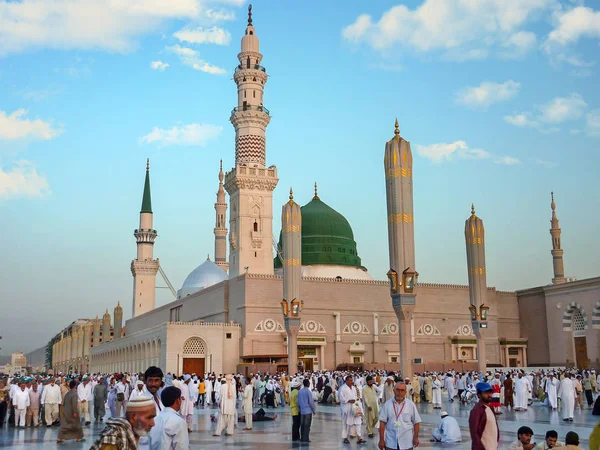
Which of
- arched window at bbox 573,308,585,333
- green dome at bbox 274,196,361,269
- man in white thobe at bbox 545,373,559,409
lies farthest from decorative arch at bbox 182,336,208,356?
arched window at bbox 573,308,585,333

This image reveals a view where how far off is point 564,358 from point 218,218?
99.6ft

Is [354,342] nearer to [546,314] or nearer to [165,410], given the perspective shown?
[546,314]

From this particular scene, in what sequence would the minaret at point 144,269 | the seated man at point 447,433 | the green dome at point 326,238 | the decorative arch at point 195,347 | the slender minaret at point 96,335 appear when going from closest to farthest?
the seated man at point 447,433 → the decorative arch at point 195,347 → the green dome at point 326,238 → the minaret at point 144,269 → the slender minaret at point 96,335

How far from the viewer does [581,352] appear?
39.1m

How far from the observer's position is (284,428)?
13.8 meters

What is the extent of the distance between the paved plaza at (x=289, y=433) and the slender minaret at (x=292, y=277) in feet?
40.2

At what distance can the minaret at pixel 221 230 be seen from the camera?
56656 mm

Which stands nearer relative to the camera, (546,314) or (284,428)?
(284,428)

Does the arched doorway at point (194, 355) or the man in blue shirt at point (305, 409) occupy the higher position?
the arched doorway at point (194, 355)

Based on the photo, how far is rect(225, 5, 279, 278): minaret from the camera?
42188 millimetres

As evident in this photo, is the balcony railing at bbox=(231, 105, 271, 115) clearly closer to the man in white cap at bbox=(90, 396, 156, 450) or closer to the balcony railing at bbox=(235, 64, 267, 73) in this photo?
the balcony railing at bbox=(235, 64, 267, 73)

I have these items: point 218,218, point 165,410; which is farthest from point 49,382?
point 218,218

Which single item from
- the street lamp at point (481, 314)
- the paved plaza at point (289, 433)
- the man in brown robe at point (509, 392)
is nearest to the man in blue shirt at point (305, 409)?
the paved plaza at point (289, 433)

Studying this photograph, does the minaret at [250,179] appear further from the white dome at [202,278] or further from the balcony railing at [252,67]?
the white dome at [202,278]
